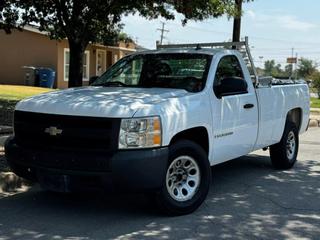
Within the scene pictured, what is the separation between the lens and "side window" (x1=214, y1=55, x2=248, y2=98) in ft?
21.9

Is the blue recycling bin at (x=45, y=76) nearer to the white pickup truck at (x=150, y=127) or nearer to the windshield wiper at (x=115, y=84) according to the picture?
the white pickup truck at (x=150, y=127)

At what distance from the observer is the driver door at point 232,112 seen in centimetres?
662

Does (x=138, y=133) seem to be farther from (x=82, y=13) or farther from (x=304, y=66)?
(x=304, y=66)

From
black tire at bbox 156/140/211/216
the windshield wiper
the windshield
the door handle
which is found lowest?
black tire at bbox 156/140/211/216

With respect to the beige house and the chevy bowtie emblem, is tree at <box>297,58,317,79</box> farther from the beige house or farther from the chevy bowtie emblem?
the chevy bowtie emblem

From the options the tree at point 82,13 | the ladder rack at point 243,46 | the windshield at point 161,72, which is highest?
the tree at point 82,13

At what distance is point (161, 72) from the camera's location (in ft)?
23.3

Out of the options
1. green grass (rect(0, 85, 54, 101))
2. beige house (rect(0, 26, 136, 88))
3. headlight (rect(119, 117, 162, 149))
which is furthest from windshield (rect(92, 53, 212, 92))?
beige house (rect(0, 26, 136, 88))

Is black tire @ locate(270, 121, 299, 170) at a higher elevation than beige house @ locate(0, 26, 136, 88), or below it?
below

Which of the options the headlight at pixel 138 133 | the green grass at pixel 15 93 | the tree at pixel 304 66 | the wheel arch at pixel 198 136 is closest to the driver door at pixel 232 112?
the wheel arch at pixel 198 136

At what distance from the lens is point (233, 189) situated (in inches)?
288

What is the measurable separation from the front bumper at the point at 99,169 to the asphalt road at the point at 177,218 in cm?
42

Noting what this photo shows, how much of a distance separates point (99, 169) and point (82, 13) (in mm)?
8234

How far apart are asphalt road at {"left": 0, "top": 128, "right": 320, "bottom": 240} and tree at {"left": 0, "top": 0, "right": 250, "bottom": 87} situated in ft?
19.0
